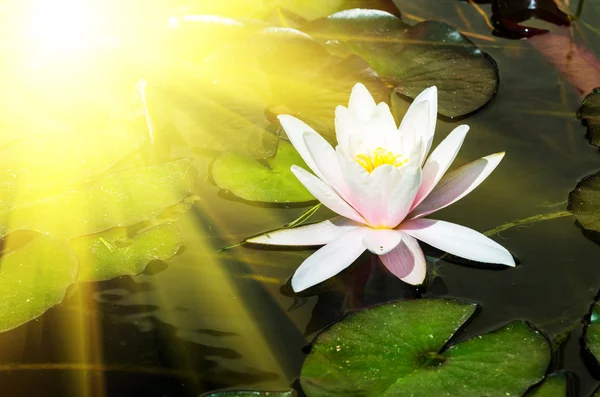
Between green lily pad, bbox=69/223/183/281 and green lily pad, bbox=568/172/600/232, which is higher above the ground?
green lily pad, bbox=568/172/600/232

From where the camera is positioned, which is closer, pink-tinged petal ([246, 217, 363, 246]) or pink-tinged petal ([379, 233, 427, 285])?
pink-tinged petal ([379, 233, 427, 285])

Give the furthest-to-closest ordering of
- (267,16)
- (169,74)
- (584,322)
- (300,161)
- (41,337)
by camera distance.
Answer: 1. (267,16)
2. (169,74)
3. (300,161)
4. (41,337)
5. (584,322)

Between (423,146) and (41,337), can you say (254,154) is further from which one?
(41,337)

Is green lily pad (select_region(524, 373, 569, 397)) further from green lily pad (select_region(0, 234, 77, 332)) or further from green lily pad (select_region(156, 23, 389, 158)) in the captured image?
green lily pad (select_region(0, 234, 77, 332))

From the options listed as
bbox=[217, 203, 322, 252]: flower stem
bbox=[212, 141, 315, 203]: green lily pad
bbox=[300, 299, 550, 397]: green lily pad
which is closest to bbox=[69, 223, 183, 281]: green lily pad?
bbox=[217, 203, 322, 252]: flower stem

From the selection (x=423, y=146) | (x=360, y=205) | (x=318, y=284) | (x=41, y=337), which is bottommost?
(x=41, y=337)

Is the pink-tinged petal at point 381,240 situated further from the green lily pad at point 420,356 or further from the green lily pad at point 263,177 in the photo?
the green lily pad at point 263,177

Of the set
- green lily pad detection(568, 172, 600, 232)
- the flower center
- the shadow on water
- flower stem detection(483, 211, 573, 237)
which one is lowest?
the shadow on water

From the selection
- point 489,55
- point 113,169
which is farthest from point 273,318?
point 489,55
